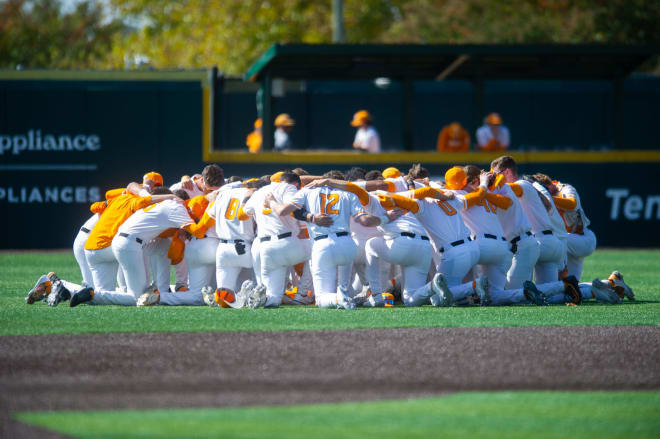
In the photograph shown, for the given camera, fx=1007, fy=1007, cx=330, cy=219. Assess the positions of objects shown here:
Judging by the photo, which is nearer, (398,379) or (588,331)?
(398,379)

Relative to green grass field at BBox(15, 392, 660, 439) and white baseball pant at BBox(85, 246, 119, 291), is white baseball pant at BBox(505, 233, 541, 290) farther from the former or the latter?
green grass field at BBox(15, 392, 660, 439)

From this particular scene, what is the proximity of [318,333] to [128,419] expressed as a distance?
3.04m

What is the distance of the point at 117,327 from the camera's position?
866 centimetres

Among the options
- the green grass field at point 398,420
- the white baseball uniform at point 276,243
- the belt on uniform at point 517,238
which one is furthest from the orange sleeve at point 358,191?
the green grass field at point 398,420

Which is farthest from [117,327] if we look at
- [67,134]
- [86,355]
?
[67,134]

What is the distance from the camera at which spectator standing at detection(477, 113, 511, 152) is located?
62.2 feet

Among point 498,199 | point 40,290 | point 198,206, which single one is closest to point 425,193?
point 498,199

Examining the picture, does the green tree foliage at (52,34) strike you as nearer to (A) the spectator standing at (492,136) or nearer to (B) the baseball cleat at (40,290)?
(A) the spectator standing at (492,136)

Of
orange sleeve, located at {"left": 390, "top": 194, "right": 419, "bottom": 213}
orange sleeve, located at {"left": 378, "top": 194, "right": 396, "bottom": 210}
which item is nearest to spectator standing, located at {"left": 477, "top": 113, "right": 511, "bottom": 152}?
orange sleeve, located at {"left": 390, "top": 194, "right": 419, "bottom": 213}

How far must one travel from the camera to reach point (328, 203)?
10.0 metres

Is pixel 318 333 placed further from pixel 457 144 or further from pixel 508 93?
pixel 508 93

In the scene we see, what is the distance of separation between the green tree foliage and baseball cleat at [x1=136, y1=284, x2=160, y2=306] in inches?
1478

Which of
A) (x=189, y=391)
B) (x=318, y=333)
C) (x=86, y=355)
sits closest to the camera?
(x=189, y=391)

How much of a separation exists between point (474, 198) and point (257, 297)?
2.55m
